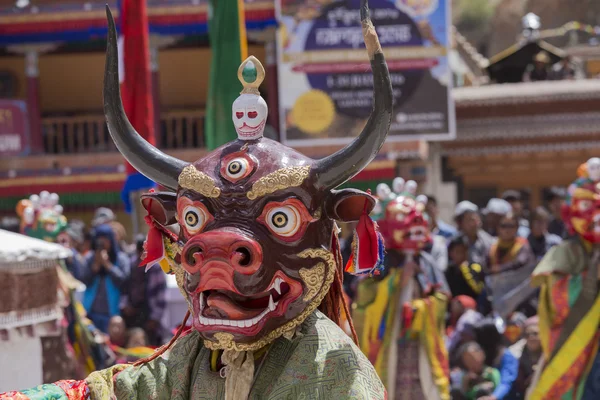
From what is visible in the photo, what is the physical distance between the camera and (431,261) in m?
7.09

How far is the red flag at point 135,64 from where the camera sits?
810cm

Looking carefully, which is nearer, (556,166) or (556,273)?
(556,273)

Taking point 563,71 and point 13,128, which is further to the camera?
point 563,71

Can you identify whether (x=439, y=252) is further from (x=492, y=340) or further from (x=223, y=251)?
(x=223, y=251)

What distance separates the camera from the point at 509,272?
8.79 metres

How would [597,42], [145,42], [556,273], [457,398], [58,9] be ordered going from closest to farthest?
[556,273] → [457,398] → [145,42] → [58,9] → [597,42]

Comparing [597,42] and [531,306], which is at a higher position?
[597,42]

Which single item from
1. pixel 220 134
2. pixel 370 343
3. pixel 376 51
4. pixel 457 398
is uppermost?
pixel 376 51

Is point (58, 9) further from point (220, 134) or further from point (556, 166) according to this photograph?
point (220, 134)

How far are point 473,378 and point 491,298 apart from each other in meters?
1.11

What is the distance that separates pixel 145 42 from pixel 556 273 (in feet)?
11.6

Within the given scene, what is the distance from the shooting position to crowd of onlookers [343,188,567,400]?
770 centimetres

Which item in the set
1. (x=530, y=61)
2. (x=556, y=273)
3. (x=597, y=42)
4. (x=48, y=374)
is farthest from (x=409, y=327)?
(x=597, y=42)

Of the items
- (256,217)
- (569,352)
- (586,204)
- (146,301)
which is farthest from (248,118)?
(146,301)
